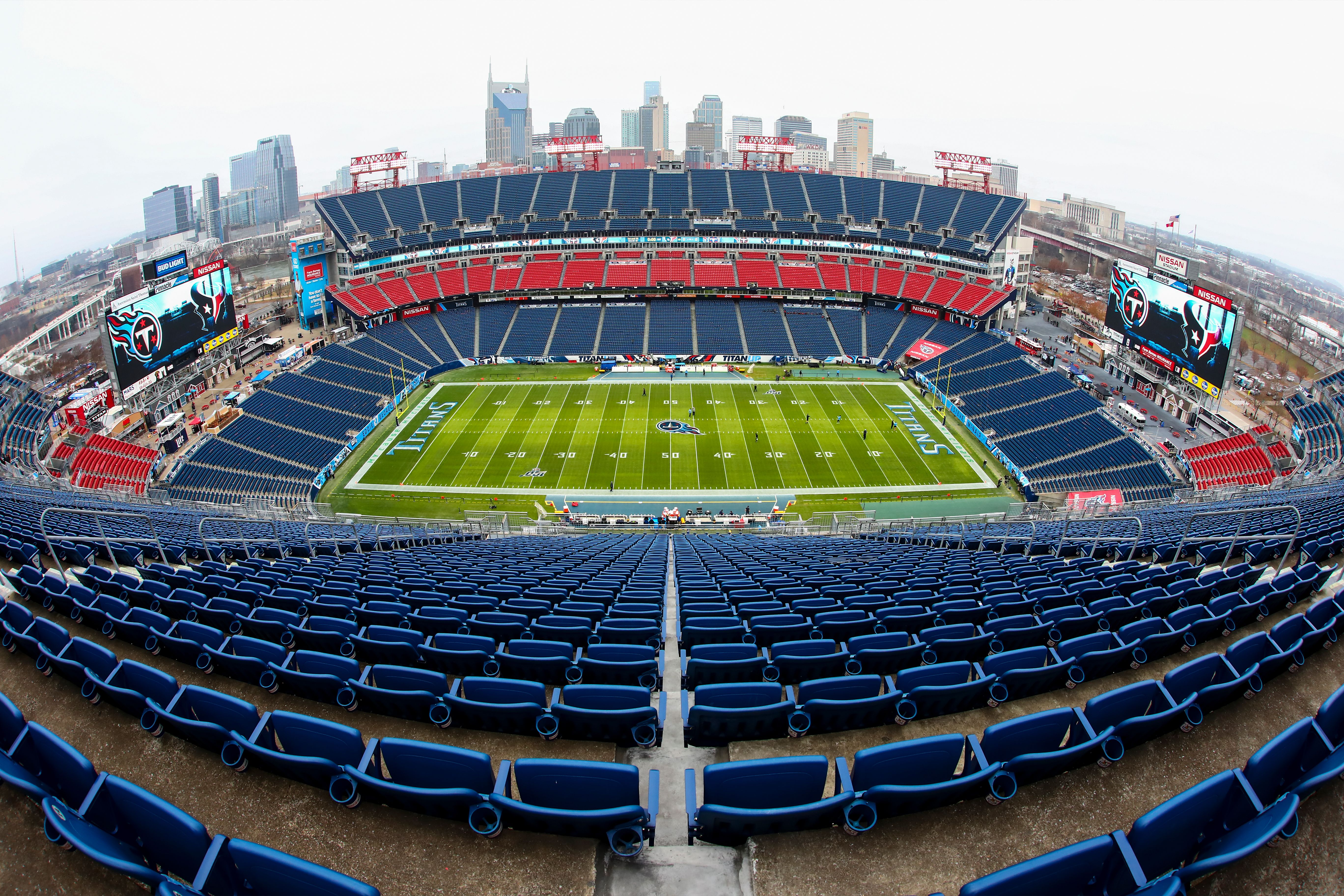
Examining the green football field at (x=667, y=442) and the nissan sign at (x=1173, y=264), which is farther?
the nissan sign at (x=1173, y=264)

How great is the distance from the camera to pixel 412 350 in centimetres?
6319

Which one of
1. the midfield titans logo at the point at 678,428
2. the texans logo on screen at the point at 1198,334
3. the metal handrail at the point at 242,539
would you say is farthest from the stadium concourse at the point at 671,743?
the texans logo on screen at the point at 1198,334

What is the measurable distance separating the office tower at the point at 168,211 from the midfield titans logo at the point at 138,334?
14348cm

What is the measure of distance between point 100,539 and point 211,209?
208 meters

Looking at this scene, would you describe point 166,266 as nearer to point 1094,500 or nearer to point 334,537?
point 334,537

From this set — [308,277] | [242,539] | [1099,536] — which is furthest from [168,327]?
[1099,536]

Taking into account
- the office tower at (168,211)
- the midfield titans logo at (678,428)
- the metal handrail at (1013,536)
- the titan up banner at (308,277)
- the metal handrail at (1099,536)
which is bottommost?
the midfield titans logo at (678,428)

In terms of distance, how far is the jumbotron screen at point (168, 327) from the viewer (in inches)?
1719

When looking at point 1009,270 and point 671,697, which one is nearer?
point 671,697

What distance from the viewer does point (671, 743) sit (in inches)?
277

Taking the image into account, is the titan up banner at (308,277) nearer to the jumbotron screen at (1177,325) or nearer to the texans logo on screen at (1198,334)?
the jumbotron screen at (1177,325)

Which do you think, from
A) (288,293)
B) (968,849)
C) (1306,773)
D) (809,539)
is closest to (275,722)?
(968,849)

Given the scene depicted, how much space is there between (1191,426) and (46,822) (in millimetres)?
59344

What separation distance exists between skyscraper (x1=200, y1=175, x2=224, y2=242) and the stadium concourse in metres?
204
